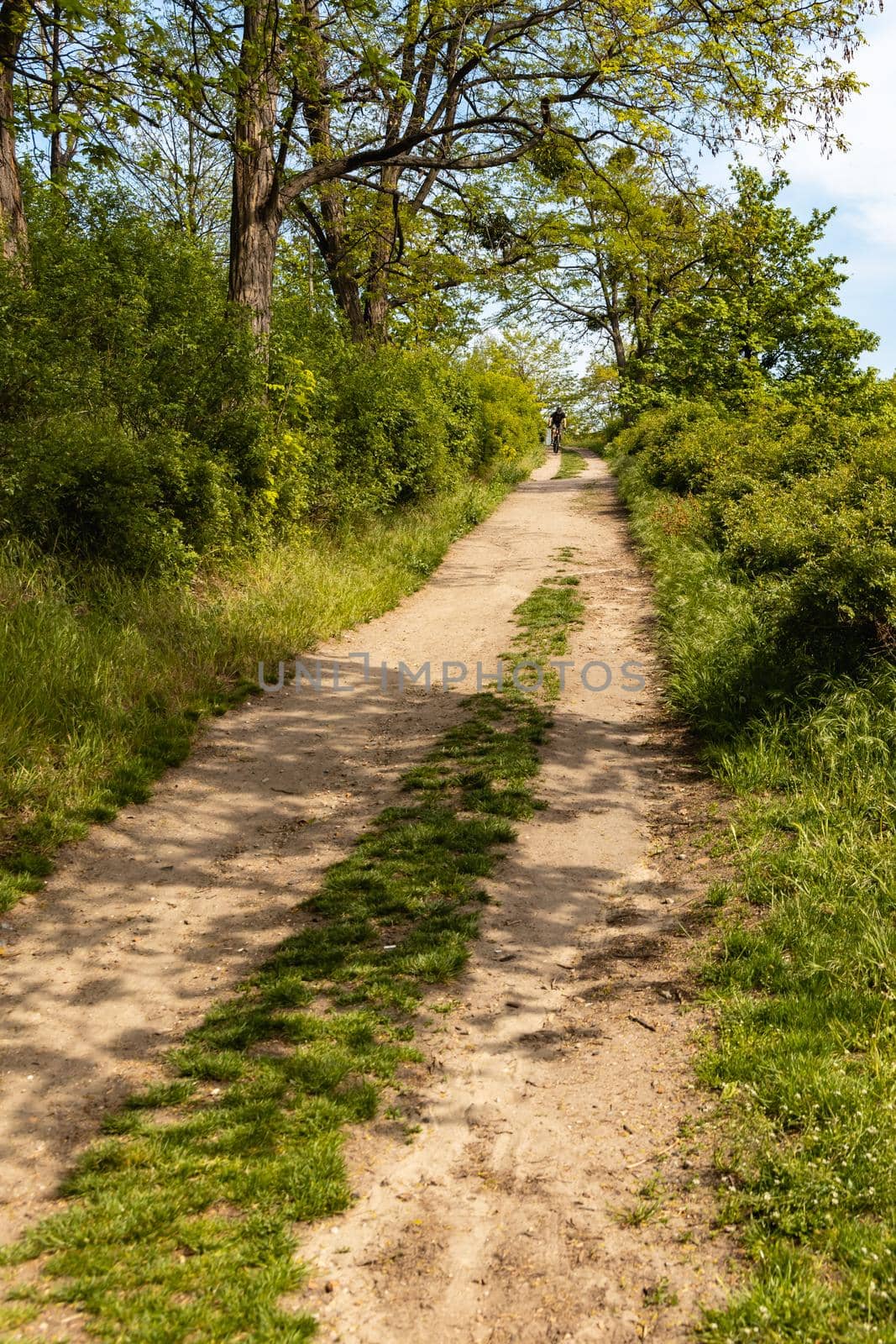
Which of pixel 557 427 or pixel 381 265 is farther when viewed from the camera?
pixel 557 427

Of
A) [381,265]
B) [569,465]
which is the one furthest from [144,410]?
[569,465]

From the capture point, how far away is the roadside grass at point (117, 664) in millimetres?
5602

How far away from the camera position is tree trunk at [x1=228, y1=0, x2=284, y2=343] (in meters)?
9.99

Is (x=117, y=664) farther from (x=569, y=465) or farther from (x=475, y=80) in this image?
(x=569, y=465)

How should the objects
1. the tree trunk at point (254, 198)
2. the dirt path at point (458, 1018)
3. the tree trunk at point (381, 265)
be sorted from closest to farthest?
the dirt path at point (458, 1018)
the tree trunk at point (254, 198)
the tree trunk at point (381, 265)

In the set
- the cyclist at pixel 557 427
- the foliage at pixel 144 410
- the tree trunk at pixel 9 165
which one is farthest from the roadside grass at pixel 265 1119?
the cyclist at pixel 557 427

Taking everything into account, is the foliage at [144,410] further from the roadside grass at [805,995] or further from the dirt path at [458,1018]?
the roadside grass at [805,995]

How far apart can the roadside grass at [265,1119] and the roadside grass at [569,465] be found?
22.5 metres

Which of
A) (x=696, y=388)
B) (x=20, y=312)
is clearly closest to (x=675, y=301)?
(x=696, y=388)

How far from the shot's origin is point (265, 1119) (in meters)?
3.37

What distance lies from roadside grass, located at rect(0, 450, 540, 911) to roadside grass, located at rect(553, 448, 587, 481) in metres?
17.5

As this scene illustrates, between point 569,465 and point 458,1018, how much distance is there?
93.2 feet

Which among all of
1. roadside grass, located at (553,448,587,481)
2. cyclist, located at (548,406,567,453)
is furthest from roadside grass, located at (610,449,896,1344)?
cyclist, located at (548,406,567,453)

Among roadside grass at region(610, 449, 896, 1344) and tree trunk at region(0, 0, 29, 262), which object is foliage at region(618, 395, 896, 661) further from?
tree trunk at region(0, 0, 29, 262)
